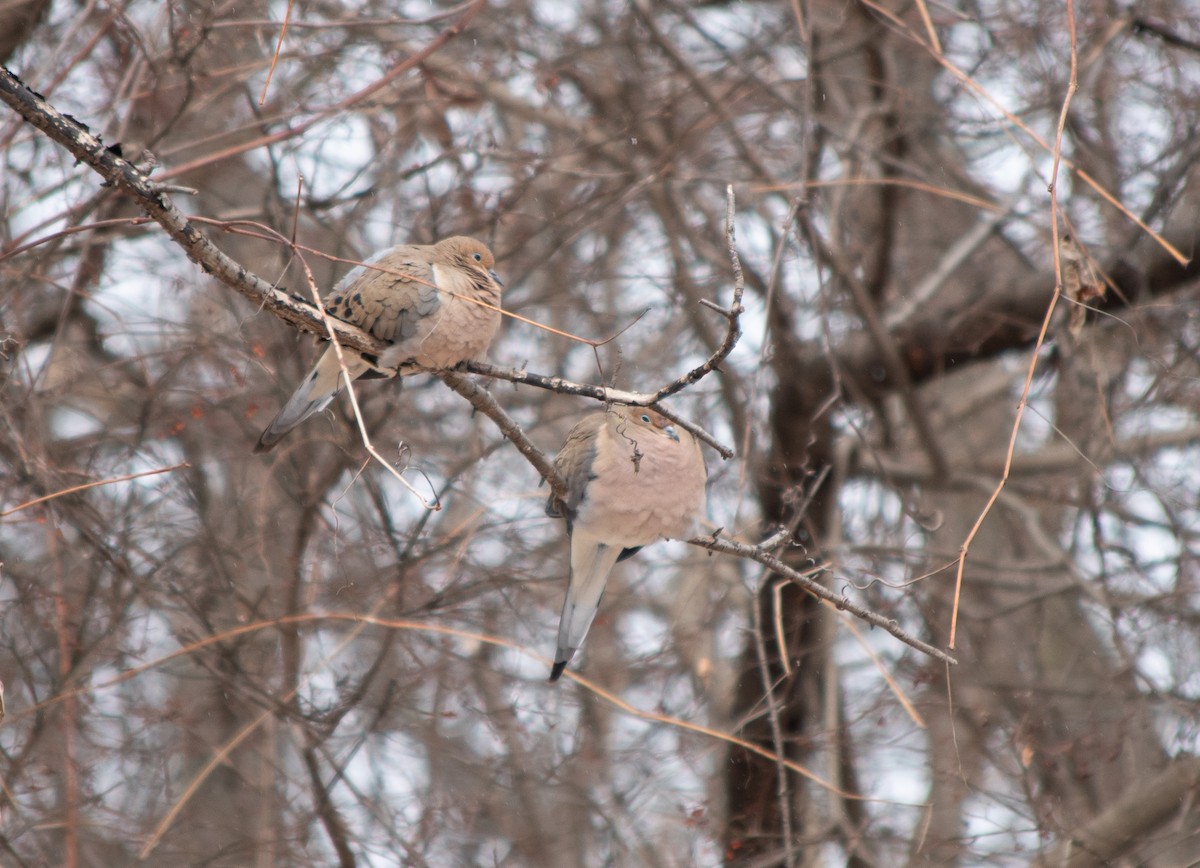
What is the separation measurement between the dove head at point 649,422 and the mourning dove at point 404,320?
50 cm

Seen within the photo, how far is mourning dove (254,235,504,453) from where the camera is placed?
10.4 feet

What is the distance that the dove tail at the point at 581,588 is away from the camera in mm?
3477

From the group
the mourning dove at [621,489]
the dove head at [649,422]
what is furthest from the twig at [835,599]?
the dove head at [649,422]

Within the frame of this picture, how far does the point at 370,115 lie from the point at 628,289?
172 centimetres

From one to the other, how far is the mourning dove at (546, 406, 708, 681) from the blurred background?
19.2 inches

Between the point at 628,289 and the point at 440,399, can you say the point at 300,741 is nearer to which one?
the point at 440,399

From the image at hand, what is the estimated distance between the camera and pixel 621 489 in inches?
127

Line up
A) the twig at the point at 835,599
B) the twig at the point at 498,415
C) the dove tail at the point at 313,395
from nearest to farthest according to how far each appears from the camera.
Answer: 1. the twig at the point at 835,599
2. the twig at the point at 498,415
3. the dove tail at the point at 313,395

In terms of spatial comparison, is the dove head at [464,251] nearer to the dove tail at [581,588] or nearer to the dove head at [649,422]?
the dove head at [649,422]

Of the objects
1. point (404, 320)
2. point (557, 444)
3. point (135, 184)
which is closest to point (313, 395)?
point (404, 320)

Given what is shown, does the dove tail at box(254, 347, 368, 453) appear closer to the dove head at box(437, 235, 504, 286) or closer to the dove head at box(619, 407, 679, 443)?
the dove head at box(437, 235, 504, 286)

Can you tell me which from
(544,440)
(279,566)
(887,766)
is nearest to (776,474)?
(887,766)

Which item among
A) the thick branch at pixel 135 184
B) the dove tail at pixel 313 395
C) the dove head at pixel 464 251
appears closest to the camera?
the thick branch at pixel 135 184

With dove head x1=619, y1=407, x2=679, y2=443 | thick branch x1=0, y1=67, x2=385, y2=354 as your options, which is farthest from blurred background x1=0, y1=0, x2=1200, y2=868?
thick branch x1=0, y1=67, x2=385, y2=354
